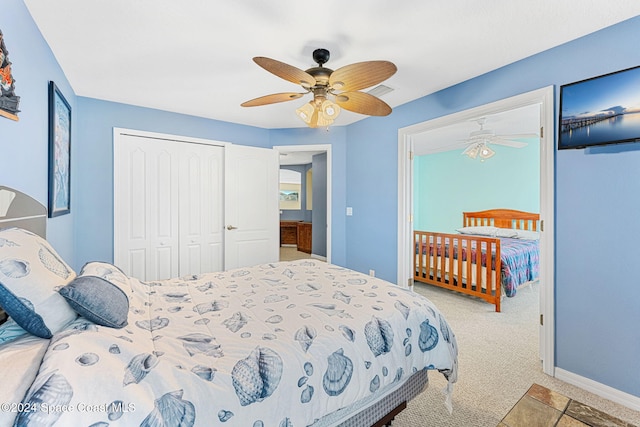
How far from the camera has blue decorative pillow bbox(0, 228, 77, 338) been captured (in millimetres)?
902

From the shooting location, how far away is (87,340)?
91 centimetres

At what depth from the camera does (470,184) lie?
5.81m

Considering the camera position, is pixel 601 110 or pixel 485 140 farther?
pixel 485 140

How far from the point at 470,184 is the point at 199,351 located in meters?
6.03

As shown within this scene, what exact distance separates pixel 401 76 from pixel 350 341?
7.50 ft

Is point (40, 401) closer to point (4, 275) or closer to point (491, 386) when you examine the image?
point (4, 275)

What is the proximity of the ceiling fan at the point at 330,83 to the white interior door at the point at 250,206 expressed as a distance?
1.67 meters

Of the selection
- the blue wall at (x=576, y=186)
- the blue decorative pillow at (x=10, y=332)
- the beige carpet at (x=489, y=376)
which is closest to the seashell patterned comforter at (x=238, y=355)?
the blue decorative pillow at (x=10, y=332)

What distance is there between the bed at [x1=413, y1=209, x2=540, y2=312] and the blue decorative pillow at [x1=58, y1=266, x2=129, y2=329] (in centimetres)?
362

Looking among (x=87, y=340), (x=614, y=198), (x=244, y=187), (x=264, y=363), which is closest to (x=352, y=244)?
(x=244, y=187)

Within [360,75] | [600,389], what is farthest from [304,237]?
[600,389]

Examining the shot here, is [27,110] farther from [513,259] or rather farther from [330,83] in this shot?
[513,259]

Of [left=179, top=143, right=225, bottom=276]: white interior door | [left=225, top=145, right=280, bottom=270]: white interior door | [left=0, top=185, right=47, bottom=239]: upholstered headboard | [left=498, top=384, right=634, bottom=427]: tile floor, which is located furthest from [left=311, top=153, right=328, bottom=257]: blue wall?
[left=498, top=384, right=634, bottom=427]: tile floor

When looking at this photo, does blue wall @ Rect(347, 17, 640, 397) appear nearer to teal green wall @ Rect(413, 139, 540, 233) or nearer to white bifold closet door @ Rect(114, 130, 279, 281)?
white bifold closet door @ Rect(114, 130, 279, 281)
